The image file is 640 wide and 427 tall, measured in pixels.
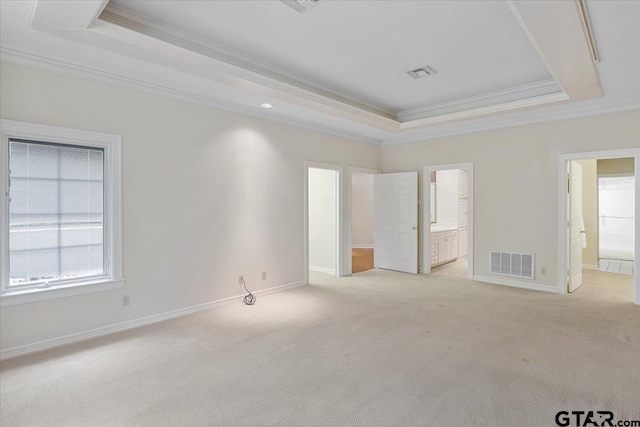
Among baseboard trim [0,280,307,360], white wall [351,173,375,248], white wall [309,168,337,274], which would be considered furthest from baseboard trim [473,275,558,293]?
white wall [351,173,375,248]

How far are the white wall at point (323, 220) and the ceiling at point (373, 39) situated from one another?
2.20 meters

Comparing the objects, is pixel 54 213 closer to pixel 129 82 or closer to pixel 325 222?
pixel 129 82

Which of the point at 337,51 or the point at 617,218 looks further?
the point at 617,218

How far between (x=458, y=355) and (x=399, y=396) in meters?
0.92

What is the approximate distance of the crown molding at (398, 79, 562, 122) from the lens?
4.46m

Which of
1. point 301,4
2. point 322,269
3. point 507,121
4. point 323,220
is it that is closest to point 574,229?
point 507,121

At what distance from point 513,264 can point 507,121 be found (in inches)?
89.3

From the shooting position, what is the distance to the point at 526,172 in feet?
17.7

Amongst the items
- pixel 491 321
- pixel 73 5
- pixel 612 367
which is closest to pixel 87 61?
pixel 73 5

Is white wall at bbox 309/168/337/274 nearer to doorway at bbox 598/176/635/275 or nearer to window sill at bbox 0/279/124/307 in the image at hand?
window sill at bbox 0/279/124/307

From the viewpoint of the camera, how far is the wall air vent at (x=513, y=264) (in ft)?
17.6

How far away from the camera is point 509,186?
557 centimetres

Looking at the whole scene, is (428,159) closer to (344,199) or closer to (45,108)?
(344,199)

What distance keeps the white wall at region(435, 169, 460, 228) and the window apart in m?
7.06
